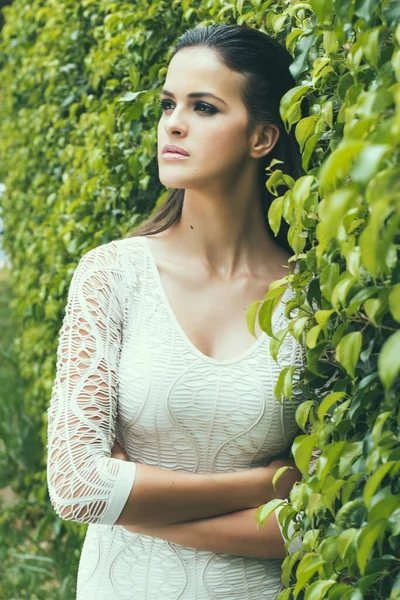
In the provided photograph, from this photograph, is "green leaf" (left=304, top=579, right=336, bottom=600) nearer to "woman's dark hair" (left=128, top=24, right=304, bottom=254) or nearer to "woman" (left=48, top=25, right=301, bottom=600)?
"woman" (left=48, top=25, right=301, bottom=600)

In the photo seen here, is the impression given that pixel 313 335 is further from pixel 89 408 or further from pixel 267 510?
pixel 89 408

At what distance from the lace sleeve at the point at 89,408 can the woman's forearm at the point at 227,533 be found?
133mm

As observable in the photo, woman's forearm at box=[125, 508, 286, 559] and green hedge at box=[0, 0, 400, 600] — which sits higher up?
green hedge at box=[0, 0, 400, 600]

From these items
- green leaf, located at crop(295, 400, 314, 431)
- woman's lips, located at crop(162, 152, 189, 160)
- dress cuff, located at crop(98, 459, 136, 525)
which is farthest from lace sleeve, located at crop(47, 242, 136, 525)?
green leaf, located at crop(295, 400, 314, 431)

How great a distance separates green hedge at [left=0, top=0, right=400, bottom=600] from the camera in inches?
35.7

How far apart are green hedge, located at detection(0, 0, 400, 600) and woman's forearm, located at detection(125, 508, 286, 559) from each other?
0.37ft

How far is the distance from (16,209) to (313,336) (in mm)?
4113

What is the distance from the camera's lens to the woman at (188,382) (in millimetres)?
1685

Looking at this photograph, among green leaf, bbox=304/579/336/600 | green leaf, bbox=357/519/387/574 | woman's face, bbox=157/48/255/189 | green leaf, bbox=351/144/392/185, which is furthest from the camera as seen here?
woman's face, bbox=157/48/255/189

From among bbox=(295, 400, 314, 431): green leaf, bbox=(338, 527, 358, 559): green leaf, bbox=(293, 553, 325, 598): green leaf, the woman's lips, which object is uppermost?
the woman's lips

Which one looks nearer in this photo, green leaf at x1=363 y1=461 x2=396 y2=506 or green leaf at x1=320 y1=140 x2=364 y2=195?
green leaf at x1=320 y1=140 x2=364 y2=195

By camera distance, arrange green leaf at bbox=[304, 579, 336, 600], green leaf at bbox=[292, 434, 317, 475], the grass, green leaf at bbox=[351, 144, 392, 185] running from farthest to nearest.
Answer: the grass → green leaf at bbox=[292, 434, 317, 475] → green leaf at bbox=[304, 579, 336, 600] → green leaf at bbox=[351, 144, 392, 185]

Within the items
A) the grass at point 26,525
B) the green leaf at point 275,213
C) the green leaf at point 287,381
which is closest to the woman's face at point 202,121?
the green leaf at point 275,213

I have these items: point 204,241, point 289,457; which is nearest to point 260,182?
point 204,241
